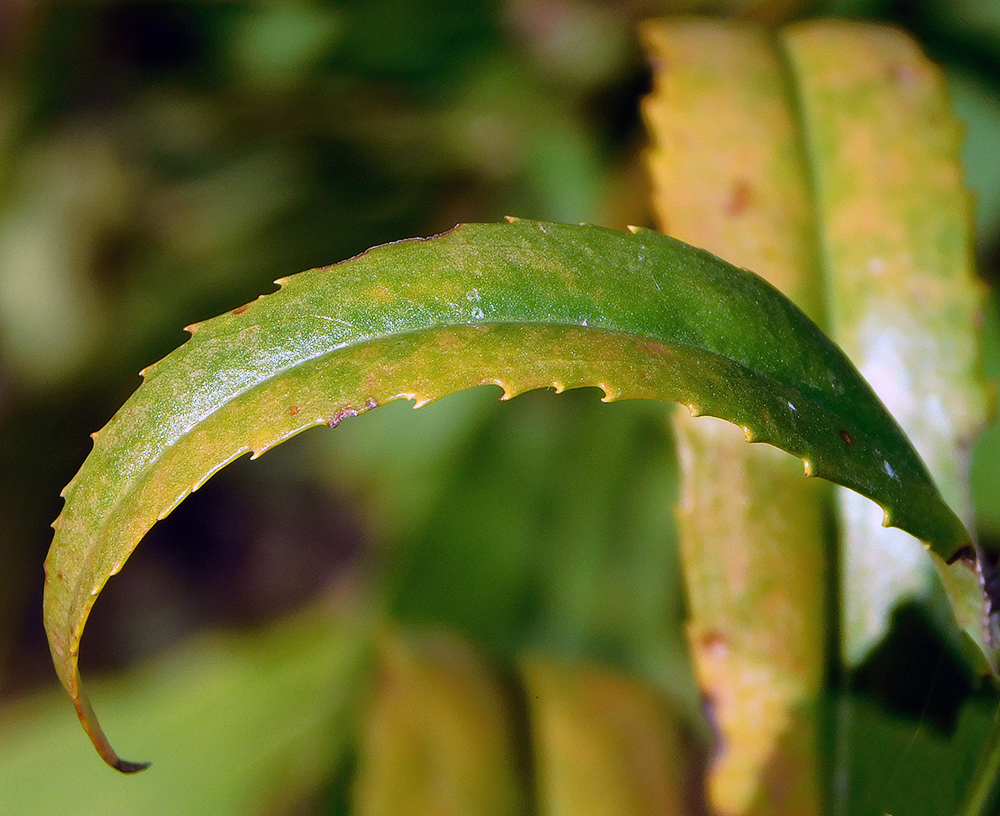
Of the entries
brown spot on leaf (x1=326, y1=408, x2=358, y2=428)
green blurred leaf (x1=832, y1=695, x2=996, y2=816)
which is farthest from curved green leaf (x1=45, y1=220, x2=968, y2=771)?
green blurred leaf (x1=832, y1=695, x2=996, y2=816)

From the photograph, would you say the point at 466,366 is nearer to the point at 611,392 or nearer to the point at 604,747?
the point at 611,392

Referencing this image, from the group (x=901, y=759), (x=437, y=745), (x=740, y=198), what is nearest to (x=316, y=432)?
(x=437, y=745)

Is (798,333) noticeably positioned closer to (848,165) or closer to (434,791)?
(848,165)

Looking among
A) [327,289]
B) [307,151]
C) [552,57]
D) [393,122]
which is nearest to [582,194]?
[552,57]

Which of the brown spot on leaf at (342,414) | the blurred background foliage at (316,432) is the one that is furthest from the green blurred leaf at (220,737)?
the brown spot on leaf at (342,414)

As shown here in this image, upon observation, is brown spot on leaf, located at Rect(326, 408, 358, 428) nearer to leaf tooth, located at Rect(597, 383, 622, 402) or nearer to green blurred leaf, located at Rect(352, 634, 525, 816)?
leaf tooth, located at Rect(597, 383, 622, 402)
